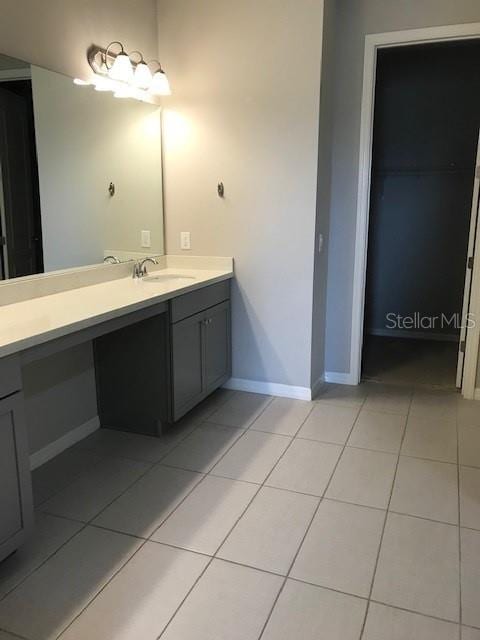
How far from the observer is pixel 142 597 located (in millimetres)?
1790

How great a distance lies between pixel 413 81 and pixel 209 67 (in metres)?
2.37

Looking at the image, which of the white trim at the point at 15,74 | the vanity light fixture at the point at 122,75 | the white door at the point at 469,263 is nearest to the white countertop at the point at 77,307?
the white trim at the point at 15,74

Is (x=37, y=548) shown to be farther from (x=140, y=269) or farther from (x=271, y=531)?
(x=140, y=269)

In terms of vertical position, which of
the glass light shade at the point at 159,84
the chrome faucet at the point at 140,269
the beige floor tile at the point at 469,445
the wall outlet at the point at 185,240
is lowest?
the beige floor tile at the point at 469,445

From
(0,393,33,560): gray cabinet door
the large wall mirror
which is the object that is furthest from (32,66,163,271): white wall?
(0,393,33,560): gray cabinet door

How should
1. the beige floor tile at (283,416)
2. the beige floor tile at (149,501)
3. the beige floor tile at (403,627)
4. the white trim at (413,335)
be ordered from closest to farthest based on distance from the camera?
the beige floor tile at (403,627) < the beige floor tile at (149,501) < the beige floor tile at (283,416) < the white trim at (413,335)

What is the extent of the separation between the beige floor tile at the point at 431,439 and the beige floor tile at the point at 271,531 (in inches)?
31.6

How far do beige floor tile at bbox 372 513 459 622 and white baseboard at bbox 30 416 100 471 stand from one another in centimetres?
170

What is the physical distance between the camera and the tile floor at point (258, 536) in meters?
1.70

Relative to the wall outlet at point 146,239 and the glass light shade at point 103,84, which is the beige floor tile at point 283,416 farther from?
the glass light shade at point 103,84

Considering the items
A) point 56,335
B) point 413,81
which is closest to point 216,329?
point 56,335

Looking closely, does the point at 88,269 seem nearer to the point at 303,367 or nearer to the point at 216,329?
the point at 216,329

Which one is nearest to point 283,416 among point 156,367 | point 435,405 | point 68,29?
point 156,367

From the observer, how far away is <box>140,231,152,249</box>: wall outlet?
348 centimetres
